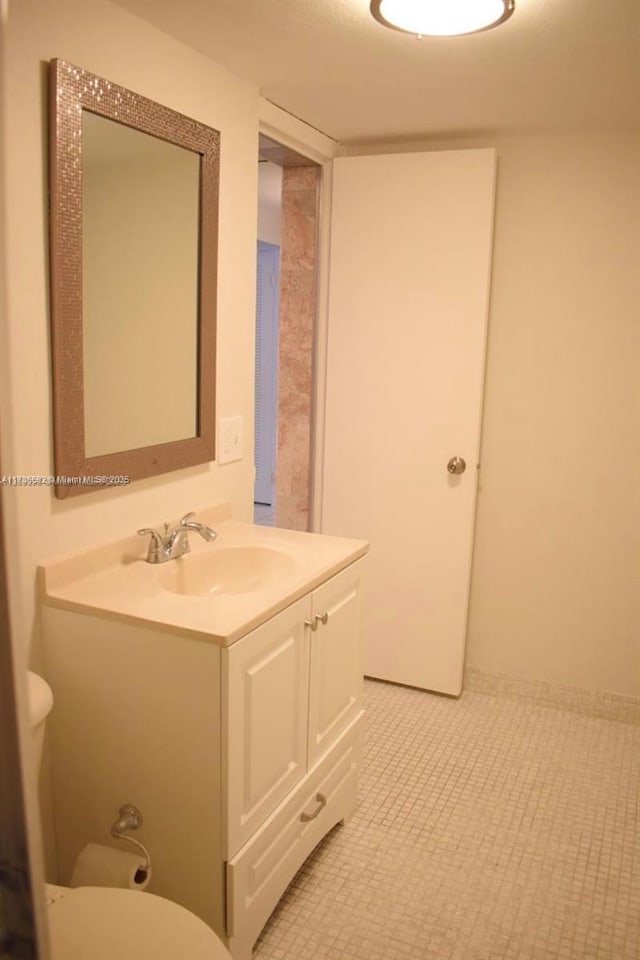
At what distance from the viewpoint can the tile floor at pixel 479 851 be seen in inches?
70.9

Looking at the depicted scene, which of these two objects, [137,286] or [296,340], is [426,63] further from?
[296,340]

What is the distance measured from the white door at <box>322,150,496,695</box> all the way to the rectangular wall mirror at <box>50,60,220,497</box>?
0.90 meters

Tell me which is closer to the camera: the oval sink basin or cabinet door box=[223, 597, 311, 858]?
cabinet door box=[223, 597, 311, 858]

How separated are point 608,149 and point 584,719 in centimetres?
210

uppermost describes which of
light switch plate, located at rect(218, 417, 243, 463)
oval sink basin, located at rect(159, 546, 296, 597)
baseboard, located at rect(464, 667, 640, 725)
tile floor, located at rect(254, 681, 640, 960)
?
light switch plate, located at rect(218, 417, 243, 463)

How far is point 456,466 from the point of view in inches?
112

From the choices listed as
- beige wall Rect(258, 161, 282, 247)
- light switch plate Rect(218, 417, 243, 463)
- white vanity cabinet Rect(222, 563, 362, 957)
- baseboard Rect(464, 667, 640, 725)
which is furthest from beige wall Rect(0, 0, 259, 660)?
beige wall Rect(258, 161, 282, 247)

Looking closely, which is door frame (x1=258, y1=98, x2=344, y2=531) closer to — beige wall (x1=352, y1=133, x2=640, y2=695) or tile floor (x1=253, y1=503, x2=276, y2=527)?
beige wall (x1=352, y1=133, x2=640, y2=695)

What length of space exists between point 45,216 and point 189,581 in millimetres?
937

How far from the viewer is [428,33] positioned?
1.73 m

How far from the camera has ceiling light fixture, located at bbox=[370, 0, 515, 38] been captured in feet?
5.28

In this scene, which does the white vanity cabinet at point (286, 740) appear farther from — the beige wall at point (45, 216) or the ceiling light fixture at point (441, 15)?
the ceiling light fixture at point (441, 15)

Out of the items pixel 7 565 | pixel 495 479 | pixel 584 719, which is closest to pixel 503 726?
pixel 584 719

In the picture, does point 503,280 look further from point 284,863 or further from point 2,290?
point 2,290
